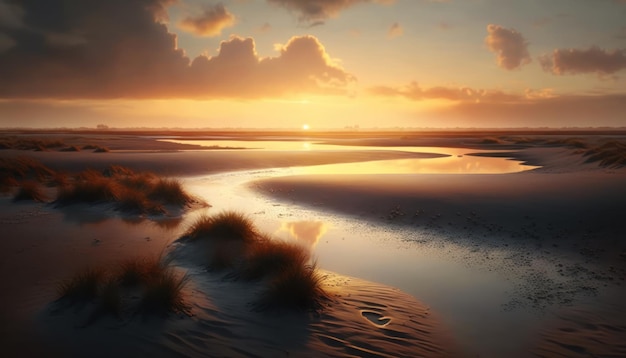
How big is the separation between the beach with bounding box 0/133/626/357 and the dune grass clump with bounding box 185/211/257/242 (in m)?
0.69

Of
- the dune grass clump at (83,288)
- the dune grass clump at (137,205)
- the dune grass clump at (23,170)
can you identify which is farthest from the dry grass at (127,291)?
the dune grass clump at (23,170)

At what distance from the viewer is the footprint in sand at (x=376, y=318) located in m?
6.33

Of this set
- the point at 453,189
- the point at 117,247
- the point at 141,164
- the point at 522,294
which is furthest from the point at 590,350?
the point at 141,164

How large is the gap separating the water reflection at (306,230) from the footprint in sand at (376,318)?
412 centimetres

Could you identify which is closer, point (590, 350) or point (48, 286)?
point (590, 350)

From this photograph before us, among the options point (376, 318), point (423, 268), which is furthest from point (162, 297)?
point (423, 268)

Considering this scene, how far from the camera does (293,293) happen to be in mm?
6715

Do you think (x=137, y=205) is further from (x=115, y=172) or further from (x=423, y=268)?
(x=115, y=172)

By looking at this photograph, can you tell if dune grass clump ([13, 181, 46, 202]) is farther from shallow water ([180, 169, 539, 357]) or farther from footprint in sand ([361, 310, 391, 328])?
footprint in sand ([361, 310, 391, 328])

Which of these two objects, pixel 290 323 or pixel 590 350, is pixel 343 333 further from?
pixel 590 350

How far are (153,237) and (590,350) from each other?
10.6 metres

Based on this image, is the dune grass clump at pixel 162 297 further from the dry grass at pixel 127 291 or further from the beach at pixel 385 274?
the beach at pixel 385 274

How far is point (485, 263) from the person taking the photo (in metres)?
9.39

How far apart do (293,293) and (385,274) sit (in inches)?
111
